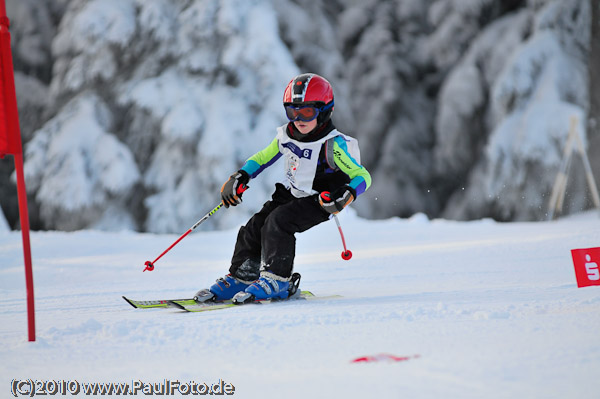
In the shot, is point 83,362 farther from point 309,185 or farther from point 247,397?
point 309,185

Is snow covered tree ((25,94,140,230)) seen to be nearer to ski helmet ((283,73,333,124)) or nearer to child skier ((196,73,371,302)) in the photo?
child skier ((196,73,371,302))

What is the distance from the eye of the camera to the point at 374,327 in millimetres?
2309

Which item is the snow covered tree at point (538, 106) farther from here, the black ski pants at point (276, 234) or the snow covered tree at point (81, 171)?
the black ski pants at point (276, 234)

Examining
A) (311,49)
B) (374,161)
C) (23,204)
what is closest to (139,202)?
(311,49)

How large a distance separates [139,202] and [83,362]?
10065 millimetres

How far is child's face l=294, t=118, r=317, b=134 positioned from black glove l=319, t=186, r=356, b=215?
0.38 metres

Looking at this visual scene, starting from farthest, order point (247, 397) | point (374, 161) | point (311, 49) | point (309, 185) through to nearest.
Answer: point (374, 161) → point (311, 49) → point (309, 185) → point (247, 397)

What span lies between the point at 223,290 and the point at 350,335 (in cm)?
130

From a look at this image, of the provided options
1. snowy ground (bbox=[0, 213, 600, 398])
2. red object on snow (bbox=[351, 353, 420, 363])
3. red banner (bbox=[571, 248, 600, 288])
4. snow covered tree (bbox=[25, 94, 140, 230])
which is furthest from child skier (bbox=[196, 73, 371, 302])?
snow covered tree (bbox=[25, 94, 140, 230])

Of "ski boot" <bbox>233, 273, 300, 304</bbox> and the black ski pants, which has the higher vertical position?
the black ski pants

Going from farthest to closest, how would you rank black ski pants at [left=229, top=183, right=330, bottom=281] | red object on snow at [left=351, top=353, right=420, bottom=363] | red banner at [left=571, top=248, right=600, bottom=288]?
black ski pants at [left=229, top=183, right=330, bottom=281] < red banner at [left=571, top=248, right=600, bottom=288] < red object on snow at [left=351, top=353, right=420, bottom=363]

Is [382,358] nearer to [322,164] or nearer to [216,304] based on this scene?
[216,304]

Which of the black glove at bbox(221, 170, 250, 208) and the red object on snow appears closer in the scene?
the red object on snow

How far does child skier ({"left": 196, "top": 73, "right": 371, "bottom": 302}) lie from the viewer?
3.24 metres
